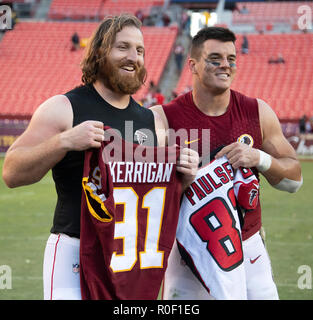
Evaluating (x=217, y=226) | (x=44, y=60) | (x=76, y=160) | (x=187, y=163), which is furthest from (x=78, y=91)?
(x=44, y=60)

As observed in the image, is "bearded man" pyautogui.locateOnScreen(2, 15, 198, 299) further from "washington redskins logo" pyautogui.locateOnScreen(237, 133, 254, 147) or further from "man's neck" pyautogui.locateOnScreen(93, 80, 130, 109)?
"washington redskins logo" pyautogui.locateOnScreen(237, 133, 254, 147)

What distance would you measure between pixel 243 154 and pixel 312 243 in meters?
→ 4.60

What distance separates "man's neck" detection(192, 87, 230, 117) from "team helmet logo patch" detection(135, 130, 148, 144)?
1.88 ft

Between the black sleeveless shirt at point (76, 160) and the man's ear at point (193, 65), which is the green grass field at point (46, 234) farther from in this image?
the black sleeveless shirt at point (76, 160)

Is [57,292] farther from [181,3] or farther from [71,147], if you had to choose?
[181,3]

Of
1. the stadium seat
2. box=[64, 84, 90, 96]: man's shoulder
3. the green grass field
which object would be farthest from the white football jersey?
the stadium seat

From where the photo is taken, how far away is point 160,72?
82.4 ft

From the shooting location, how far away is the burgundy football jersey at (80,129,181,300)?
265cm

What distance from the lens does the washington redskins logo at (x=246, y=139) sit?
10.8 feet

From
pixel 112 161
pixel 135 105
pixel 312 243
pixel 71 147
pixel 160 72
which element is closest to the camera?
pixel 71 147

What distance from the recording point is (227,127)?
3314 millimetres

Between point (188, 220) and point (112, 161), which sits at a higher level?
point (112, 161)

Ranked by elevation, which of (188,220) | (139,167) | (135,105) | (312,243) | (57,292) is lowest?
(312,243)

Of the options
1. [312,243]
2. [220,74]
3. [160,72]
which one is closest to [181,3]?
[160,72]
